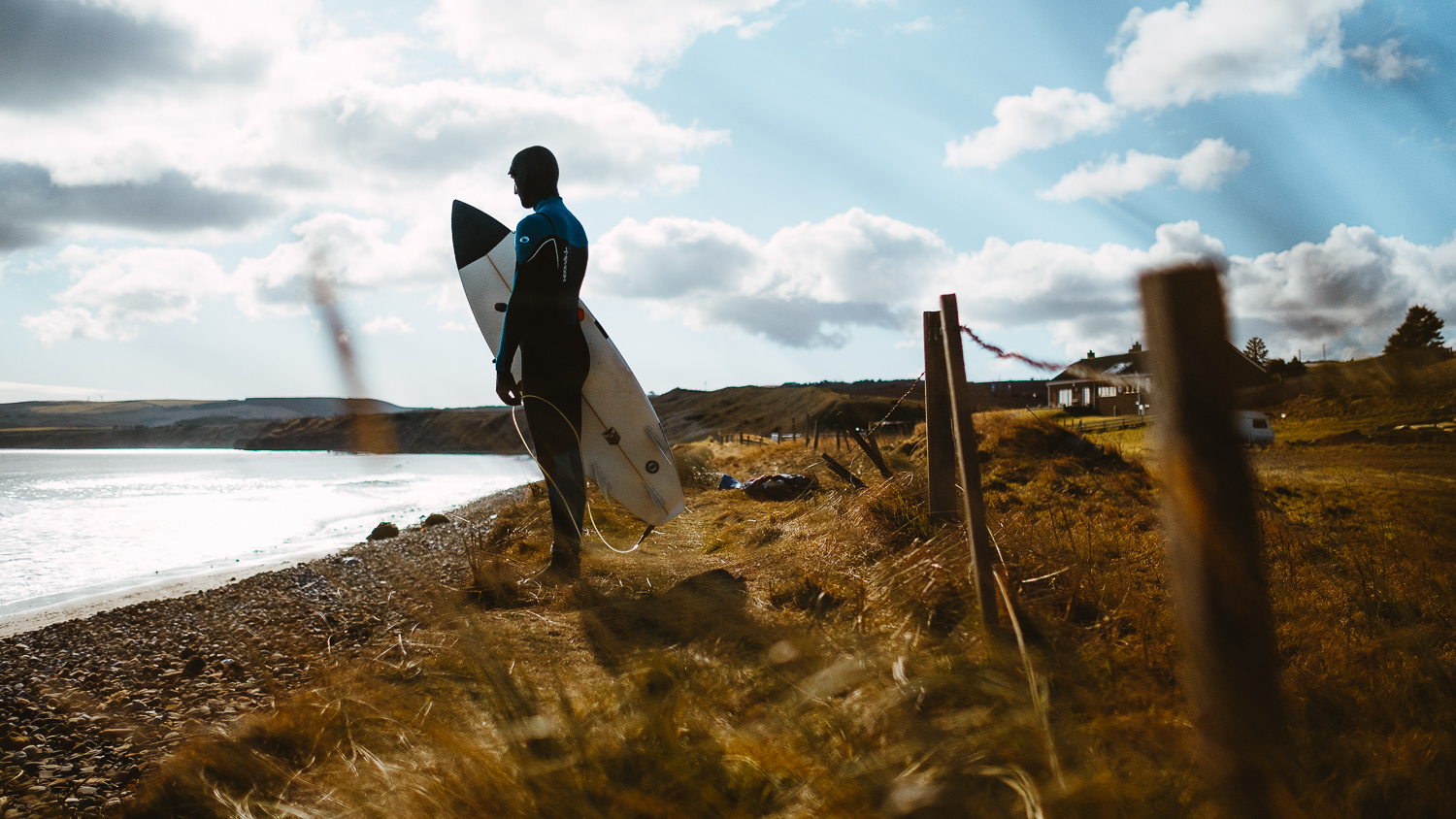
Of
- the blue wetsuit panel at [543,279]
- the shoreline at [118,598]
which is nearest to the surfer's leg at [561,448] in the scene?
the blue wetsuit panel at [543,279]

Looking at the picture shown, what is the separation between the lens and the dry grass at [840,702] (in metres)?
1.49

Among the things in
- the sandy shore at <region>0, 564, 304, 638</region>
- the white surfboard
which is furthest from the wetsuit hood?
the sandy shore at <region>0, 564, 304, 638</region>

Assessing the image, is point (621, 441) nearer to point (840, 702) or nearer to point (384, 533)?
point (840, 702)

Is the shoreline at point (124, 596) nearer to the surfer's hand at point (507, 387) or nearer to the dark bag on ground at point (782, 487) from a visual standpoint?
the surfer's hand at point (507, 387)

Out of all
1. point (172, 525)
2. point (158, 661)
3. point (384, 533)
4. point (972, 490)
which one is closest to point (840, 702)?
point (972, 490)

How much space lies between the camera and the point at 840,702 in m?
1.92

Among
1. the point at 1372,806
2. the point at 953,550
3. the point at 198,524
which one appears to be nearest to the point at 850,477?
the point at 953,550

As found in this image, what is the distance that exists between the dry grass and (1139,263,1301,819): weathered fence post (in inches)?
5.6

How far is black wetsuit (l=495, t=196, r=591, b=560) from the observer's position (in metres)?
3.93

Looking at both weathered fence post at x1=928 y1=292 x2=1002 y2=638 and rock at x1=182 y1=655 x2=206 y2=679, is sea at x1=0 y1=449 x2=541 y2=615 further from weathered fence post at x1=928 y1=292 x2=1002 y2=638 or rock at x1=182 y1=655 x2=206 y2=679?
weathered fence post at x1=928 y1=292 x2=1002 y2=638

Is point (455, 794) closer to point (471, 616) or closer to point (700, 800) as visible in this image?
point (700, 800)

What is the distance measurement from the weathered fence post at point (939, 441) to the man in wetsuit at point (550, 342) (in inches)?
80.5

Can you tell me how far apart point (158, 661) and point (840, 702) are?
3.31 meters

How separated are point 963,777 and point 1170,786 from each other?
455 millimetres
